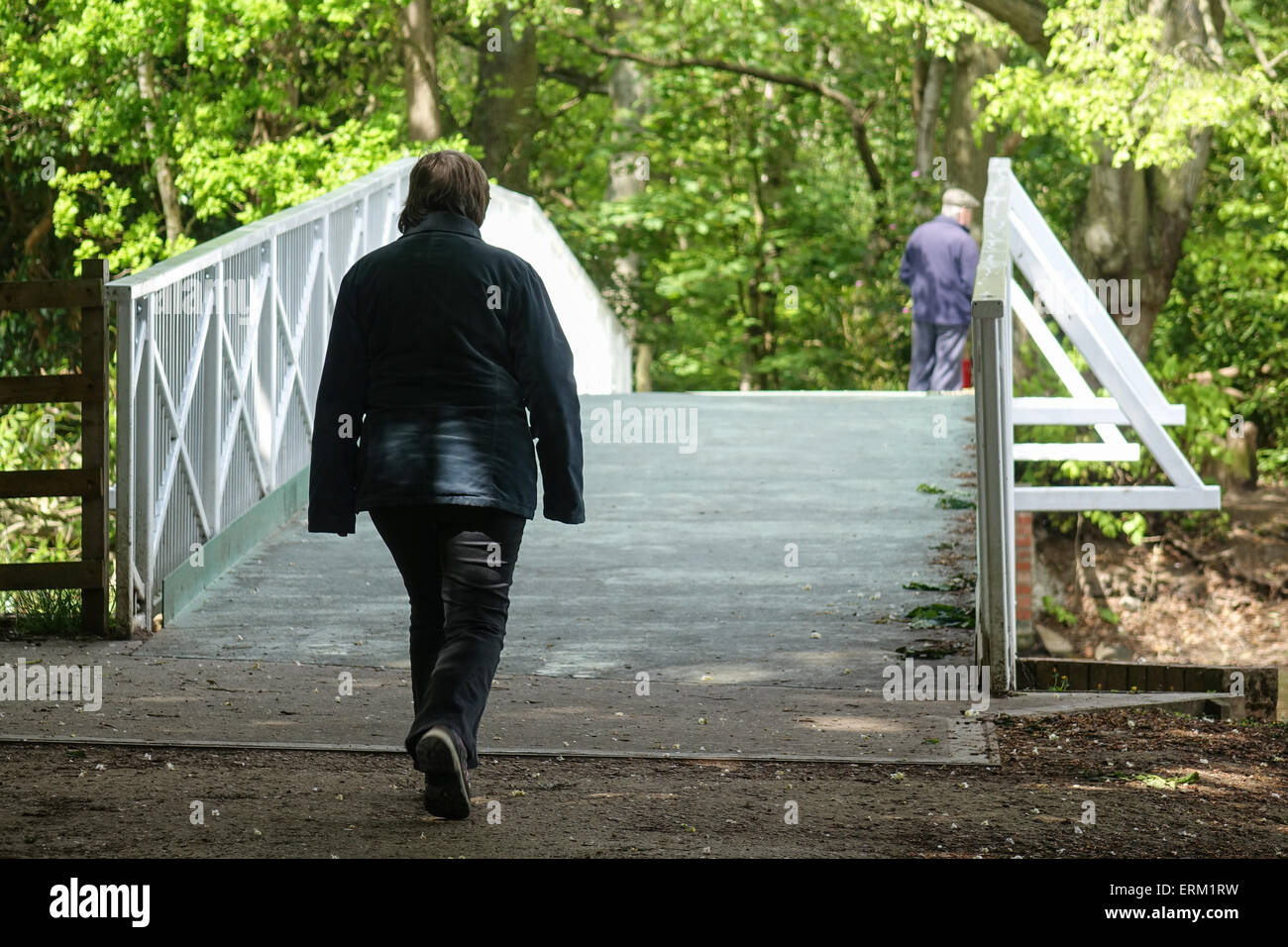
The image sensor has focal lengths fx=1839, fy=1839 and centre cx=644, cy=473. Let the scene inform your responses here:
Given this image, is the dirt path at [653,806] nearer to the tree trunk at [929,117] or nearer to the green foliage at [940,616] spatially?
the green foliage at [940,616]

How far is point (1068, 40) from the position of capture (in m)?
15.0

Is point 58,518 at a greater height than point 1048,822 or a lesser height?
greater

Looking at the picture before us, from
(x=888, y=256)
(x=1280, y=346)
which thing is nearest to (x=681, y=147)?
(x=888, y=256)

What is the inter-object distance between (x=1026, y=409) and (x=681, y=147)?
19927 millimetres

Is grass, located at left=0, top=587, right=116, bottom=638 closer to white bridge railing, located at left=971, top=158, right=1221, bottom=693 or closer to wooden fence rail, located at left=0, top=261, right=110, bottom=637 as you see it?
wooden fence rail, located at left=0, top=261, right=110, bottom=637

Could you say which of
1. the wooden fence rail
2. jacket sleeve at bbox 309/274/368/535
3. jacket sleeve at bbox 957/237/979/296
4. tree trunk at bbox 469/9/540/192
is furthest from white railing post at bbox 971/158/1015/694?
tree trunk at bbox 469/9/540/192

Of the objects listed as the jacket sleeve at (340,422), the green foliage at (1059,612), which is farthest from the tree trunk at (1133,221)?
the jacket sleeve at (340,422)

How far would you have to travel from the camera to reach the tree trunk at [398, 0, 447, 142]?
68.0ft

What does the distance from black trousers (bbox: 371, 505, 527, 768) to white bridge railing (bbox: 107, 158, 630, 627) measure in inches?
107

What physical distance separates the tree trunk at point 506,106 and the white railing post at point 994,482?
1745cm

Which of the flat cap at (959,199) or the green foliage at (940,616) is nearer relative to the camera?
the green foliage at (940,616)

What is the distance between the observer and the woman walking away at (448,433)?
480 cm

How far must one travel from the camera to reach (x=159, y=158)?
20.1 metres
